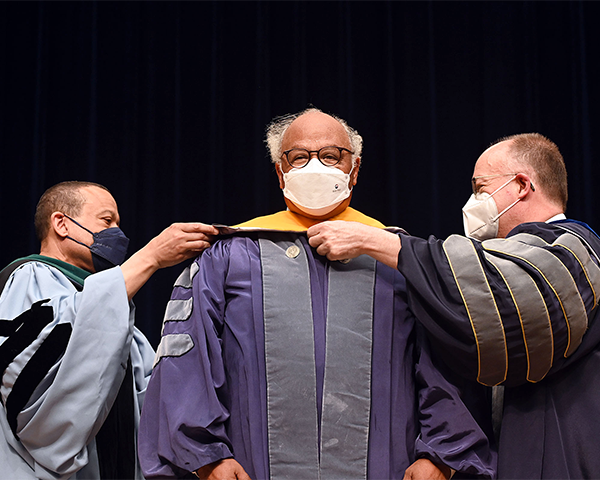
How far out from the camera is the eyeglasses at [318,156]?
6.95 feet

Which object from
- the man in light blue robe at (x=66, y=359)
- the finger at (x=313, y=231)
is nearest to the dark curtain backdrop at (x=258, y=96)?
the man in light blue robe at (x=66, y=359)

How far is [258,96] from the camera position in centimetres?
367

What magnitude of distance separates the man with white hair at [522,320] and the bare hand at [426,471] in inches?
7.7

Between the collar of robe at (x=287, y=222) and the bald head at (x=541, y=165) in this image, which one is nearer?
the collar of robe at (x=287, y=222)

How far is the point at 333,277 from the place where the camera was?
1963 millimetres

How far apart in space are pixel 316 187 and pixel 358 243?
0.91 feet

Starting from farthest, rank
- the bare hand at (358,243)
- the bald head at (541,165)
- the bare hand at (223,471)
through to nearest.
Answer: the bald head at (541,165), the bare hand at (358,243), the bare hand at (223,471)

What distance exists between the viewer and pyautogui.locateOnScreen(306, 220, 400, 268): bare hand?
187cm

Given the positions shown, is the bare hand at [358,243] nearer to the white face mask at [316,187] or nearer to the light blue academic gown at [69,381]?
the white face mask at [316,187]

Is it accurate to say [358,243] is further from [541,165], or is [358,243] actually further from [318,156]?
[541,165]

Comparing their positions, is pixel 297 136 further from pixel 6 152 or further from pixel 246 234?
pixel 6 152

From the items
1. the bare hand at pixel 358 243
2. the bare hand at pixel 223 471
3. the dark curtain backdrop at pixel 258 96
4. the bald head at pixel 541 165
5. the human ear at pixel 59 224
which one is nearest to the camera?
the bare hand at pixel 223 471

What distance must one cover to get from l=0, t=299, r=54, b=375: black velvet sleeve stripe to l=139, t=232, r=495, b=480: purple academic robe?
54 cm

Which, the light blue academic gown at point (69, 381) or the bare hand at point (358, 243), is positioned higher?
the bare hand at point (358, 243)
